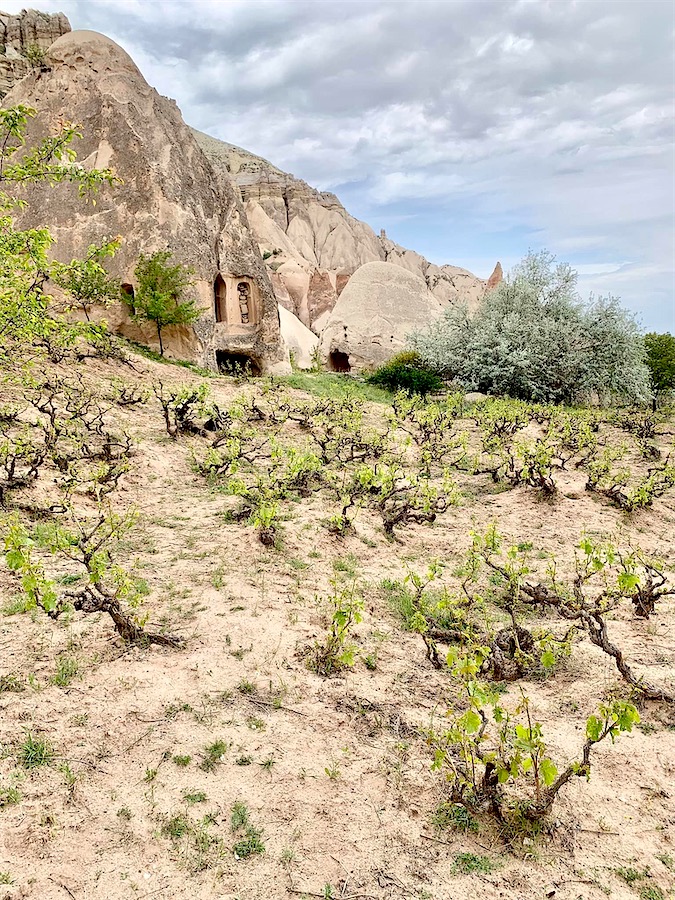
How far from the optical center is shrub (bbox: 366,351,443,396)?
2327cm

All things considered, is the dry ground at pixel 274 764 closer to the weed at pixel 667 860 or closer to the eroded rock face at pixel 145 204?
the weed at pixel 667 860

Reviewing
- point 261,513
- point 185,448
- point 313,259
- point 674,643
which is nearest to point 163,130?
point 185,448

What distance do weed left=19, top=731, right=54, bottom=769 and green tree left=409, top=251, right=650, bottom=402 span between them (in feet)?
65.7

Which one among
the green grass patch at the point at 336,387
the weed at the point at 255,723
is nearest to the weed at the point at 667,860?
the weed at the point at 255,723

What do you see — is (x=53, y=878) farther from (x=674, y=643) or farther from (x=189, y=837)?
(x=674, y=643)

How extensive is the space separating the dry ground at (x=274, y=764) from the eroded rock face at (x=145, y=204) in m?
16.2

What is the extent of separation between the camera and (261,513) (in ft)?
20.2

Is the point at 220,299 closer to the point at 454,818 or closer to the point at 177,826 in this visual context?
the point at 177,826

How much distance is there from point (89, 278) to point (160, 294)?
6.99 feet

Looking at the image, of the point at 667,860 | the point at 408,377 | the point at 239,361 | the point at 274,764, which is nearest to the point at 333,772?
the point at 274,764

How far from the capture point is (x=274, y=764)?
3389 millimetres

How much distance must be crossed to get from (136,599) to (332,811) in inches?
81.0

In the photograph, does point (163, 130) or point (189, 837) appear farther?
point (163, 130)

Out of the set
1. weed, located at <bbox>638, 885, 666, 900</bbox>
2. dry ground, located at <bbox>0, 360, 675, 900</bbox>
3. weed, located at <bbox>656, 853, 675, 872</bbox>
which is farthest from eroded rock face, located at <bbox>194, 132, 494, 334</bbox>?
weed, located at <bbox>638, 885, 666, 900</bbox>
